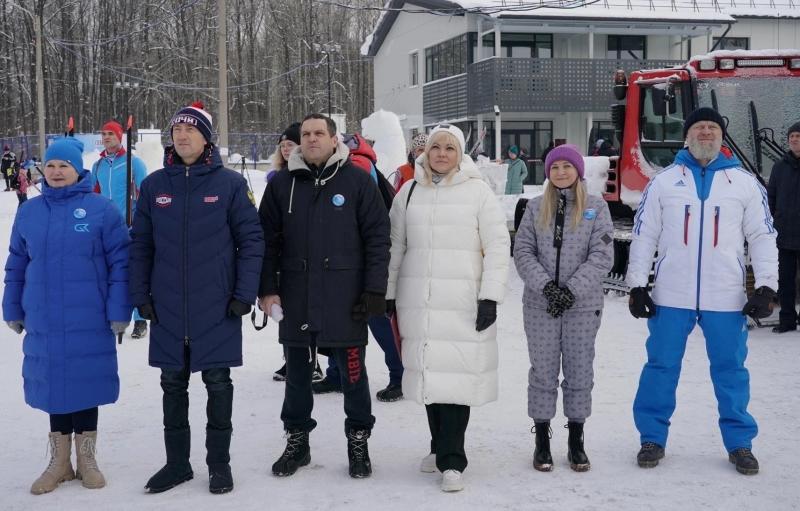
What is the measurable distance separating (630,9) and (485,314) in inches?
996

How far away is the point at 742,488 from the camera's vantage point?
14.1 feet

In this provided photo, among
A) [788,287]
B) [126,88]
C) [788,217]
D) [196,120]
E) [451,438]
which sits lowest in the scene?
[451,438]

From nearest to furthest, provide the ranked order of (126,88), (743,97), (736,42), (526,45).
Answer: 1. (743,97)
2. (526,45)
3. (736,42)
4. (126,88)

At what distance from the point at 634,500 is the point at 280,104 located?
59.2m

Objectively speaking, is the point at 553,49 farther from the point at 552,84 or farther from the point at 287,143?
the point at 287,143

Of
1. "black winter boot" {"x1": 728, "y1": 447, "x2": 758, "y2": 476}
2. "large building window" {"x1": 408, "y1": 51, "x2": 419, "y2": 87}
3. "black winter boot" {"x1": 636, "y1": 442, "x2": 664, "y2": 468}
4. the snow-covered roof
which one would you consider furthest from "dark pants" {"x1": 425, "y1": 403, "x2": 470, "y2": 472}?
Result: "large building window" {"x1": 408, "y1": 51, "x2": 419, "y2": 87}

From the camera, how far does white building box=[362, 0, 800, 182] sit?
26.5m

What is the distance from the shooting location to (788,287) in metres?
8.09

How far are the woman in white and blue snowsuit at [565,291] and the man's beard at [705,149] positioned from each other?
1.92ft

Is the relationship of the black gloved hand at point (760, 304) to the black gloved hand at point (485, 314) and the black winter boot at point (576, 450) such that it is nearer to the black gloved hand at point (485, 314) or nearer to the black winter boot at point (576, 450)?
the black winter boot at point (576, 450)

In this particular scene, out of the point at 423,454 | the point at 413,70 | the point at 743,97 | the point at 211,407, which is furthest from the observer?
the point at 413,70

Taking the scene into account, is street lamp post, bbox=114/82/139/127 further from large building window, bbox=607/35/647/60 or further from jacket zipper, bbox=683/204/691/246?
jacket zipper, bbox=683/204/691/246

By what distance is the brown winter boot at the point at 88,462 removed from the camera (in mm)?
4363

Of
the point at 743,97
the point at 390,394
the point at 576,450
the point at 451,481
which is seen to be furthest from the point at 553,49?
the point at 451,481
